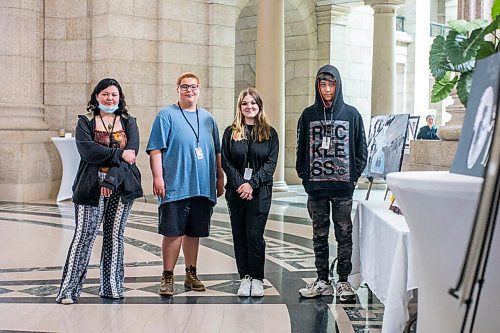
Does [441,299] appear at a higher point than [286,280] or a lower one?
higher

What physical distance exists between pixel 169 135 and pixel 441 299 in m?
3.40

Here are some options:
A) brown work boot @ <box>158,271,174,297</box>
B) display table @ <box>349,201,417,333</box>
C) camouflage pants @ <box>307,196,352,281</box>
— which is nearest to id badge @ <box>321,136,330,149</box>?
camouflage pants @ <box>307,196,352,281</box>

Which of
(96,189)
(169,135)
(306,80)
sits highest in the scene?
(306,80)

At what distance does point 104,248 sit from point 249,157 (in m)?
1.26

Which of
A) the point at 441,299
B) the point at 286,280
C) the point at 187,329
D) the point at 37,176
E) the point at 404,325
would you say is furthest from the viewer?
the point at 37,176

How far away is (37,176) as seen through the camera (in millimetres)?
12438

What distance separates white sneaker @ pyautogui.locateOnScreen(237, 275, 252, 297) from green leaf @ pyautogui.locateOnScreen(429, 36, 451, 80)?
91.7 inches

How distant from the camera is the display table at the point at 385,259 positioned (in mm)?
3605

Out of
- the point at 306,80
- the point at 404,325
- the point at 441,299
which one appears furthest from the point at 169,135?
the point at 306,80

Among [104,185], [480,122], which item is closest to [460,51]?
[480,122]

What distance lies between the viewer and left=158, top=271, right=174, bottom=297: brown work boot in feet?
17.6

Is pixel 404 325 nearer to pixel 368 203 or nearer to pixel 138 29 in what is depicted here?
pixel 368 203

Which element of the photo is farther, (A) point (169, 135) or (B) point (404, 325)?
(A) point (169, 135)

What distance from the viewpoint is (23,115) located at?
40.5ft
